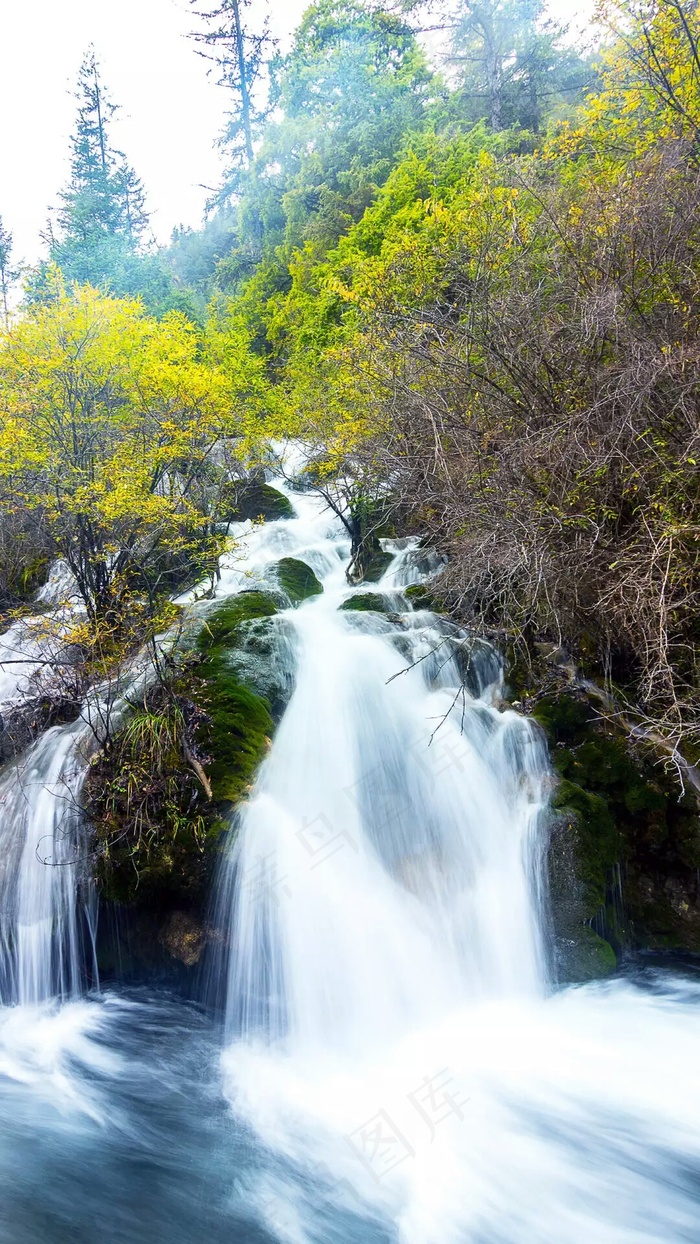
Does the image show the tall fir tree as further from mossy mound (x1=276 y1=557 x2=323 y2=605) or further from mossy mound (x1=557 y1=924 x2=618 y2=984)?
mossy mound (x1=557 y1=924 x2=618 y2=984)

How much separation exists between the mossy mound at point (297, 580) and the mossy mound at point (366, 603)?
97 cm

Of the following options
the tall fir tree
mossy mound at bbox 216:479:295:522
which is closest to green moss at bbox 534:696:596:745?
mossy mound at bbox 216:479:295:522

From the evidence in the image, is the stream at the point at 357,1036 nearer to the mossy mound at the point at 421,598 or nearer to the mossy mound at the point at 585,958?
the mossy mound at the point at 585,958

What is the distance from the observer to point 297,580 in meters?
9.42

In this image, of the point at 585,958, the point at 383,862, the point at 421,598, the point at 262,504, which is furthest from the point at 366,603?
the point at 262,504

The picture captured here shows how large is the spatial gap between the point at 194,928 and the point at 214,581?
5.90 meters

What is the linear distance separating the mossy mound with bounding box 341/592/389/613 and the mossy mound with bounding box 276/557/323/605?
0.97 meters

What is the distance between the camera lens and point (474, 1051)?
13.5ft

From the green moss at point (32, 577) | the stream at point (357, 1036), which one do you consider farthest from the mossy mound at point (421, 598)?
the green moss at point (32, 577)

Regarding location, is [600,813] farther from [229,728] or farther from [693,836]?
[229,728]

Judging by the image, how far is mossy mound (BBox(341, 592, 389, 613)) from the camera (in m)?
8.18

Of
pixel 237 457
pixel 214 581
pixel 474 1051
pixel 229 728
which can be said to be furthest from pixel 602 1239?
pixel 237 457

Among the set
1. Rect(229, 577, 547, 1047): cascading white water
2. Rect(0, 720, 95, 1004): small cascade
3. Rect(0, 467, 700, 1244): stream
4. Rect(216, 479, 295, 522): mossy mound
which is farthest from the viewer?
Rect(216, 479, 295, 522): mossy mound

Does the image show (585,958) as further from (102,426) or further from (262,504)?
(262,504)
